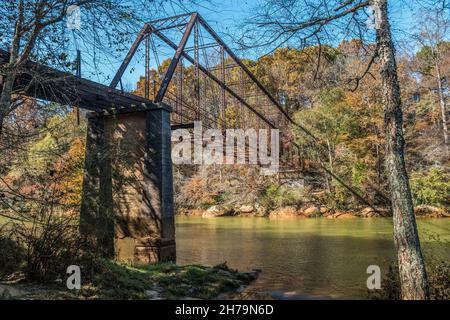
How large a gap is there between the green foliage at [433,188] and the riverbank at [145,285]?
16342 mm

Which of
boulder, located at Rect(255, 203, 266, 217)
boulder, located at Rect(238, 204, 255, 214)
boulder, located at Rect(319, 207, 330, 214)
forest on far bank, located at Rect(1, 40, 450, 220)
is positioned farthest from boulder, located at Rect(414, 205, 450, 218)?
boulder, located at Rect(238, 204, 255, 214)

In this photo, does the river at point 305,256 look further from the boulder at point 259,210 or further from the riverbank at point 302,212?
the boulder at point 259,210

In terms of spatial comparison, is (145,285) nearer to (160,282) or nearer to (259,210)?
(160,282)

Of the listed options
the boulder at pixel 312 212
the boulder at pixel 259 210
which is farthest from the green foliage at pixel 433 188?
the boulder at pixel 259 210

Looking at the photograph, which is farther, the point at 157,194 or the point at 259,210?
the point at 259,210

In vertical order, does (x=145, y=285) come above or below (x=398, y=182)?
below

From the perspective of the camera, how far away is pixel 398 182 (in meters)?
4.18

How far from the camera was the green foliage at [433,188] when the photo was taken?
19672 mm

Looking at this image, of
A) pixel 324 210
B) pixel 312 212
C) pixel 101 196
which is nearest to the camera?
pixel 101 196

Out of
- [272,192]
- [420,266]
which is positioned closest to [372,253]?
[420,266]

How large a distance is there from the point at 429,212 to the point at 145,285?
18.8 metres

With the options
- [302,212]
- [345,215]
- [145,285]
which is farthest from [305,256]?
[302,212]
